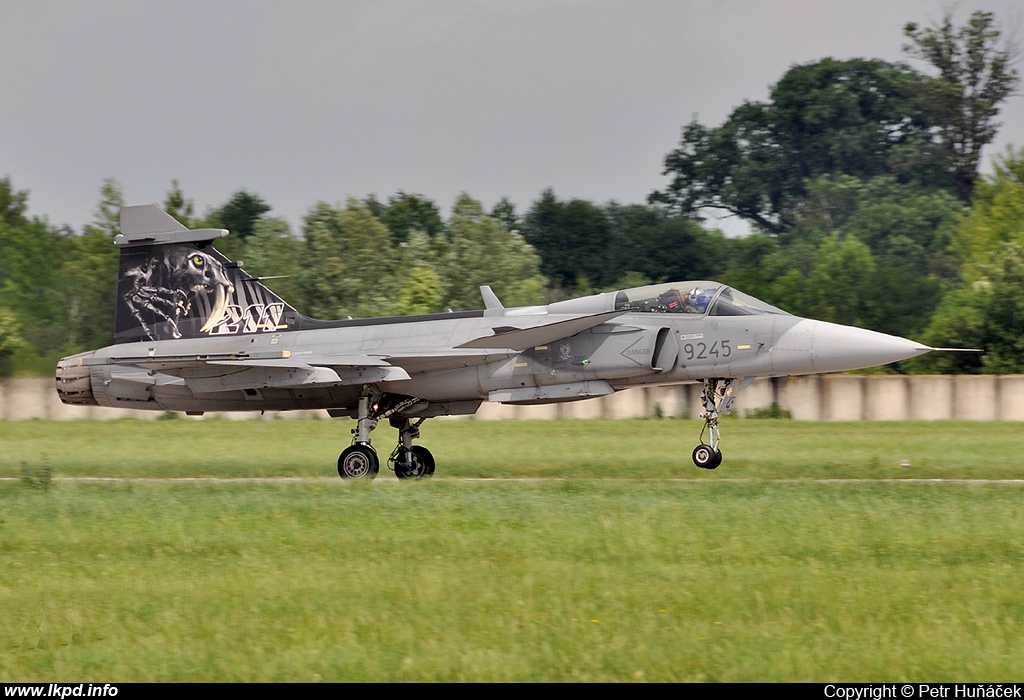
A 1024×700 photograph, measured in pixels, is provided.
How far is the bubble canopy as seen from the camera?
16.8m

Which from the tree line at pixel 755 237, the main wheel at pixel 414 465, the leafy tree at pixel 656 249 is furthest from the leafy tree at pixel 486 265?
the main wheel at pixel 414 465

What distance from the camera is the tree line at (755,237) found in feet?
156

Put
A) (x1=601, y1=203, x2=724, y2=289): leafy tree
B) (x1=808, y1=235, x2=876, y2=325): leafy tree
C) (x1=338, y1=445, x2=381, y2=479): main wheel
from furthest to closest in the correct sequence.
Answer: (x1=601, y1=203, x2=724, y2=289): leafy tree, (x1=808, y1=235, x2=876, y2=325): leafy tree, (x1=338, y1=445, x2=381, y2=479): main wheel

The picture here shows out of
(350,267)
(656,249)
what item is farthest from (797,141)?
(350,267)

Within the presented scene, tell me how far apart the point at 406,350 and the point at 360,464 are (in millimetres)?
1758

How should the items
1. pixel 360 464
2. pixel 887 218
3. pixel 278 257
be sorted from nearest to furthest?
pixel 360 464 → pixel 278 257 → pixel 887 218

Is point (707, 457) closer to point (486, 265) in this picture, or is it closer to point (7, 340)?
point (7, 340)

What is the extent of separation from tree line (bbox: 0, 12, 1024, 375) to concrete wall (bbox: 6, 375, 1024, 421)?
571 cm

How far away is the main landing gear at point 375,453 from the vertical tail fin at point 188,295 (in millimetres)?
2035

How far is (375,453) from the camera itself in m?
17.6

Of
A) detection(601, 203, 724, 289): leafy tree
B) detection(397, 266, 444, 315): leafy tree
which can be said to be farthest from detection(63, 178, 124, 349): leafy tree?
detection(601, 203, 724, 289): leafy tree

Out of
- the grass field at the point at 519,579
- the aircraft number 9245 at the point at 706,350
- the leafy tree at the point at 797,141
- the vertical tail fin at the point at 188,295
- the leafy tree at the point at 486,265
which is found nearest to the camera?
the grass field at the point at 519,579

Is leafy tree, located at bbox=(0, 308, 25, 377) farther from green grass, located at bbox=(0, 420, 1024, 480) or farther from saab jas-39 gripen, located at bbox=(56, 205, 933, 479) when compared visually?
saab jas-39 gripen, located at bbox=(56, 205, 933, 479)

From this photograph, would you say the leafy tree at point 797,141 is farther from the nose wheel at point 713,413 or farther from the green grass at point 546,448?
the nose wheel at point 713,413
